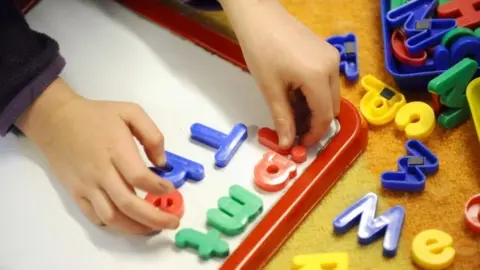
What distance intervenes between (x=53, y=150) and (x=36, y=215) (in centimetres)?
6

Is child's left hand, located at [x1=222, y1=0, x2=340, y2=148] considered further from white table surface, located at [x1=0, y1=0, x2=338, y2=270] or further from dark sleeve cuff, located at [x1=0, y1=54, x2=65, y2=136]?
dark sleeve cuff, located at [x1=0, y1=54, x2=65, y2=136]

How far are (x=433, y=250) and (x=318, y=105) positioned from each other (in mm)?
149

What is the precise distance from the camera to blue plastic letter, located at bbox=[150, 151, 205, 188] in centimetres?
63

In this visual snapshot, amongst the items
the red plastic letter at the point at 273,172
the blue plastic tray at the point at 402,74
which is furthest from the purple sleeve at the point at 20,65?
the blue plastic tray at the point at 402,74

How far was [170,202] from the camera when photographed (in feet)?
2.04

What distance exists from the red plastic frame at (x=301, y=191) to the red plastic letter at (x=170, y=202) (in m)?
0.06

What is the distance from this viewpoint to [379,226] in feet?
1.96

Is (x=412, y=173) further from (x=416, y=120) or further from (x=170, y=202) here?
(x=170, y=202)

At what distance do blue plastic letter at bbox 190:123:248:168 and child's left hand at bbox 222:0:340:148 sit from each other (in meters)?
0.04

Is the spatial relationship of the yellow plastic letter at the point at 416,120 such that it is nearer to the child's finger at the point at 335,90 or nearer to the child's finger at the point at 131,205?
the child's finger at the point at 335,90

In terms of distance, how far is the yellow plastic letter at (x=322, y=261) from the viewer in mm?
583

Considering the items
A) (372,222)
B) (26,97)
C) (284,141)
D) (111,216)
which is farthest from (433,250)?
(26,97)

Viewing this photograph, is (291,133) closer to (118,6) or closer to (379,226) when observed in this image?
(379,226)

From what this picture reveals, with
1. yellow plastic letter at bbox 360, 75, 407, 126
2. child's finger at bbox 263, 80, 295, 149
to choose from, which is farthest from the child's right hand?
yellow plastic letter at bbox 360, 75, 407, 126
